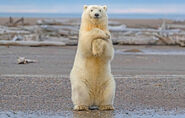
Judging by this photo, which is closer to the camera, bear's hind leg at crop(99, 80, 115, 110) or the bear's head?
the bear's head

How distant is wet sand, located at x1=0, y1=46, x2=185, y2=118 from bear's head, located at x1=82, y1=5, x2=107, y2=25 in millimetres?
1478

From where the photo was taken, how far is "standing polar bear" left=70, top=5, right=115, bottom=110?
26.4ft

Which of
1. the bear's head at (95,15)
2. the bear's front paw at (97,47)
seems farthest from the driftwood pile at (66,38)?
the bear's front paw at (97,47)

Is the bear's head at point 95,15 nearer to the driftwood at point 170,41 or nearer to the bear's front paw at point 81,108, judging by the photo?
the bear's front paw at point 81,108

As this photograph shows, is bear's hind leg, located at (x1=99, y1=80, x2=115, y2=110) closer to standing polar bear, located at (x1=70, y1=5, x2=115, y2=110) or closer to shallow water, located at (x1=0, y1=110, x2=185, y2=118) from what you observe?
standing polar bear, located at (x1=70, y1=5, x2=115, y2=110)

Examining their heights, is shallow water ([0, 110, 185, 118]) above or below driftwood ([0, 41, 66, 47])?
above

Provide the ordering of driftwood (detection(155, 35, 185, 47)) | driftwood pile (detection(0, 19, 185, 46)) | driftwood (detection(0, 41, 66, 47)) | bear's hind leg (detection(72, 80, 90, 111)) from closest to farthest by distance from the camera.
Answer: bear's hind leg (detection(72, 80, 90, 111))
driftwood (detection(0, 41, 66, 47))
driftwood pile (detection(0, 19, 185, 46))
driftwood (detection(155, 35, 185, 47))

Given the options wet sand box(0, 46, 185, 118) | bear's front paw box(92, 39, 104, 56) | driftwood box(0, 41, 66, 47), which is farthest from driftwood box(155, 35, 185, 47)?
bear's front paw box(92, 39, 104, 56)

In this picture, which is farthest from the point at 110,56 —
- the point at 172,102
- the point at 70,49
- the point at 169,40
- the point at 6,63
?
the point at 169,40

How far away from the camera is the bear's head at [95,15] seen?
7977 mm

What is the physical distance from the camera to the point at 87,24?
320 inches

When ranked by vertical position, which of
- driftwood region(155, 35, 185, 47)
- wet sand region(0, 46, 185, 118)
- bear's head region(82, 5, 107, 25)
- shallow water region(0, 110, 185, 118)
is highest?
bear's head region(82, 5, 107, 25)

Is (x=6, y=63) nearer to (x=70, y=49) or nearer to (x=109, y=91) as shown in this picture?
(x=70, y=49)

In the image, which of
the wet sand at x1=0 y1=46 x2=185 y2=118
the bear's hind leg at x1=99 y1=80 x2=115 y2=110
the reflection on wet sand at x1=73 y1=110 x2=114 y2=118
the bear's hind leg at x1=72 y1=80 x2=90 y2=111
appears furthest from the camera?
the wet sand at x1=0 y1=46 x2=185 y2=118
